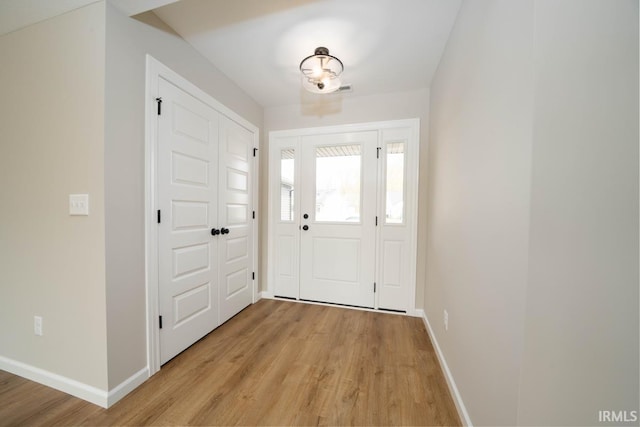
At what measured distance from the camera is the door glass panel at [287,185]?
9.59ft

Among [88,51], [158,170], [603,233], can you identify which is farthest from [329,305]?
[88,51]

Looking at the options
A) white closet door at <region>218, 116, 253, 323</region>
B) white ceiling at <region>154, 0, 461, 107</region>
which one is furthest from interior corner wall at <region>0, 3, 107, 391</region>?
white closet door at <region>218, 116, 253, 323</region>

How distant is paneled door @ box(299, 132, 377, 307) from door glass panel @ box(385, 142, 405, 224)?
0.17 meters

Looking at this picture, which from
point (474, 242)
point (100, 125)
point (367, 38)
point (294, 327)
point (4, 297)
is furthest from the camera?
point (294, 327)

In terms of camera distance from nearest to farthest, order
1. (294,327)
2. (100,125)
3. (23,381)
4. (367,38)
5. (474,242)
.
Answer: (474,242) < (100,125) < (23,381) < (367,38) < (294,327)

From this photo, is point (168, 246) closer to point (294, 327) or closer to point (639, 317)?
point (294, 327)

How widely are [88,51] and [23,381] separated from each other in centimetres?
216

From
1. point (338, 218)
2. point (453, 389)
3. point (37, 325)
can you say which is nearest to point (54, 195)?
point (37, 325)

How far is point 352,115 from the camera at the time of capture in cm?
270

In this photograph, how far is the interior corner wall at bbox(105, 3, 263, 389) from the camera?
1.32 m

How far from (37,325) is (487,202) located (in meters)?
2.80

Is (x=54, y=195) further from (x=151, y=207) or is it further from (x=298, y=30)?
(x=298, y=30)

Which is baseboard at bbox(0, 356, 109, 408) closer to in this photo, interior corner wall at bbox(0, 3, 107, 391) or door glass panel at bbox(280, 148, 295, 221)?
interior corner wall at bbox(0, 3, 107, 391)

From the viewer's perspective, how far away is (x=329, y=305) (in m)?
2.79
